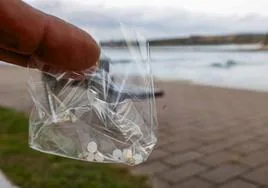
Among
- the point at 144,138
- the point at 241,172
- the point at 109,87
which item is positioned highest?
the point at 109,87

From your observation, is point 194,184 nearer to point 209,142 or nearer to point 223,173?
point 223,173

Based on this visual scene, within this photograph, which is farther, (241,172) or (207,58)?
(207,58)

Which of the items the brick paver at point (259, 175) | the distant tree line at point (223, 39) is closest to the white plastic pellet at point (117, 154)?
the brick paver at point (259, 175)

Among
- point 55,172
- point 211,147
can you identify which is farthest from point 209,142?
point 55,172

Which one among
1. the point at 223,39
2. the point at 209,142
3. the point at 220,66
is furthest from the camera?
the point at 220,66

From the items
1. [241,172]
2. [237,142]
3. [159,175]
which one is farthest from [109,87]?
[237,142]

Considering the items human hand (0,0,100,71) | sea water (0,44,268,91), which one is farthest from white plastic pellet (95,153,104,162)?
sea water (0,44,268,91)

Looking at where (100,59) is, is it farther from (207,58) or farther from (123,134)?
(207,58)
